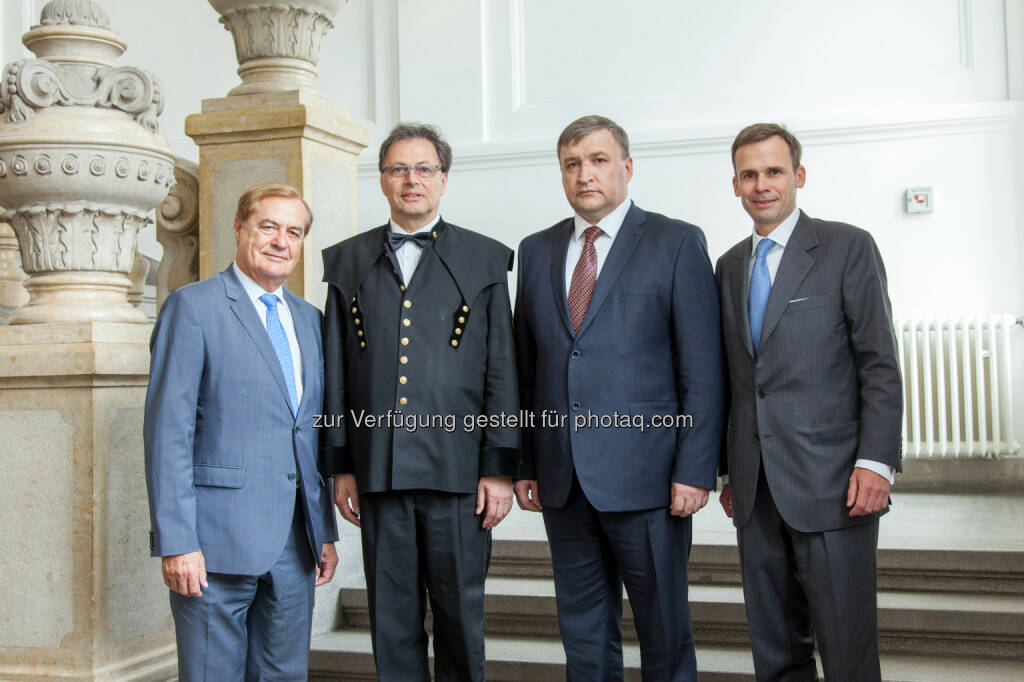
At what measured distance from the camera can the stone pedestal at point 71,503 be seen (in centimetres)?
264

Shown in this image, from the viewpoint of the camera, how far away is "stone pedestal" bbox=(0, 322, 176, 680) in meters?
2.64

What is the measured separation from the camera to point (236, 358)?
2.18 meters

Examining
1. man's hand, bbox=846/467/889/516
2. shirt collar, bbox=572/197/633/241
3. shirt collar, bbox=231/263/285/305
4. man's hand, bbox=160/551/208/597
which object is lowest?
man's hand, bbox=160/551/208/597

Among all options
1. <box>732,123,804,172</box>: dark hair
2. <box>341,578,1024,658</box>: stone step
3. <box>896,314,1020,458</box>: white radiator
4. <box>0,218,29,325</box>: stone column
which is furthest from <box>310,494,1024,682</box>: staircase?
<box>0,218,29,325</box>: stone column

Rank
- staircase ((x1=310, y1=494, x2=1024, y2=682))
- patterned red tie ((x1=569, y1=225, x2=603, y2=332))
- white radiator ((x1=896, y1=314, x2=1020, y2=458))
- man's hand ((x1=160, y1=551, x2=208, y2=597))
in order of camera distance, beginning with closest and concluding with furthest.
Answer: man's hand ((x1=160, y1=551, x2=208, y2=597)), patterned red tie ((x1=569, y1=225, x2=603, y2=332)), staircase ((x1=310, y1=494, x2=1024, y2=682)), white radiator ((x1=896, y1=314, x2=1020, y2=458))

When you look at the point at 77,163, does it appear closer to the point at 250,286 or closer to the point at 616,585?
the point at 250,286

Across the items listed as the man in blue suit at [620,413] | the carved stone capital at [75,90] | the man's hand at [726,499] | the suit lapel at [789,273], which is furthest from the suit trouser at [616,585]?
the carved stone capital at [75,90]

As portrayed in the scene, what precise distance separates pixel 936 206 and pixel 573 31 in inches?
94.9

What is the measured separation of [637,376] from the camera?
2352 mm

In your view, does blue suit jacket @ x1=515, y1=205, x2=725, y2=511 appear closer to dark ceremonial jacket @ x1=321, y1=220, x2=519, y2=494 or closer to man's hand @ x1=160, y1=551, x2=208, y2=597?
dark ceremonial jacket @ x1=321, y1=220, x2=519, y2=494

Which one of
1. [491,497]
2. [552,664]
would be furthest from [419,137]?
[552,664]

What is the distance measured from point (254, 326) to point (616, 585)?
3.52ft

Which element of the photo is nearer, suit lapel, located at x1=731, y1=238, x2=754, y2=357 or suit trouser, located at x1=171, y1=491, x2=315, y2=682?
suit trouser, located at x1=171, y1=491, x2=315, y2=682

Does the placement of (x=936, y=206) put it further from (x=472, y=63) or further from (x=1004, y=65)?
(x=472, y=63)
